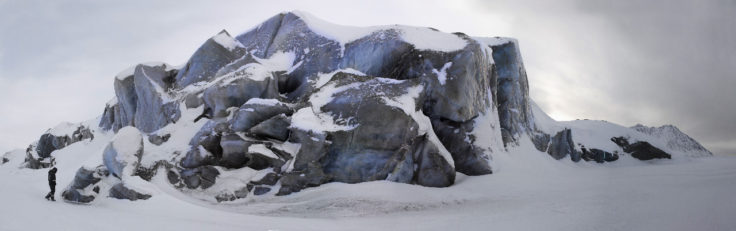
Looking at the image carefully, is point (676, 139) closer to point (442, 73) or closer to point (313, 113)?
point (442, 73)

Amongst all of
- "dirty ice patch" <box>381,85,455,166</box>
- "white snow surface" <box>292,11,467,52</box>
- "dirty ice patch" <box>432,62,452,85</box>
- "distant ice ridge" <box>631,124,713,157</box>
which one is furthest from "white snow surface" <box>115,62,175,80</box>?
"distant ice ridge" <box>631,124,713,157</box>

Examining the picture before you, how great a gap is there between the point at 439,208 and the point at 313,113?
8374mm

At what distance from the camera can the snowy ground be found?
34.2ft

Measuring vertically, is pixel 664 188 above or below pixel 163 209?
above

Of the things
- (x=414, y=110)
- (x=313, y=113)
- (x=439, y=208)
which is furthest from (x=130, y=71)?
(x=439, y=208)

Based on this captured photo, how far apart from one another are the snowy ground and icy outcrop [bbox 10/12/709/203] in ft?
4.47

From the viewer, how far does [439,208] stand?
17.0 meters

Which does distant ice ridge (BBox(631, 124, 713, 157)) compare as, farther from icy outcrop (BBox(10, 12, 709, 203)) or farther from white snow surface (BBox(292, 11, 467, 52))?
white snow surface (BBox(292, 11, 467, 52))

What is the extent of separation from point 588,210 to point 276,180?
1350 cm

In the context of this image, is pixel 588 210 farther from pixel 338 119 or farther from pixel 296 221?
pixel 338 119

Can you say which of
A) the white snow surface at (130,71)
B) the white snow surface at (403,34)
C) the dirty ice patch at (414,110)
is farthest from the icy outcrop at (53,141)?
the dirty ice patch at (414,110)

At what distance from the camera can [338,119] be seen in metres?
21.6

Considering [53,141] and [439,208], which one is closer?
[439,208]

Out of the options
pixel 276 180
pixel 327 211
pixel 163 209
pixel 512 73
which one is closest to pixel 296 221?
pixel 327 211
